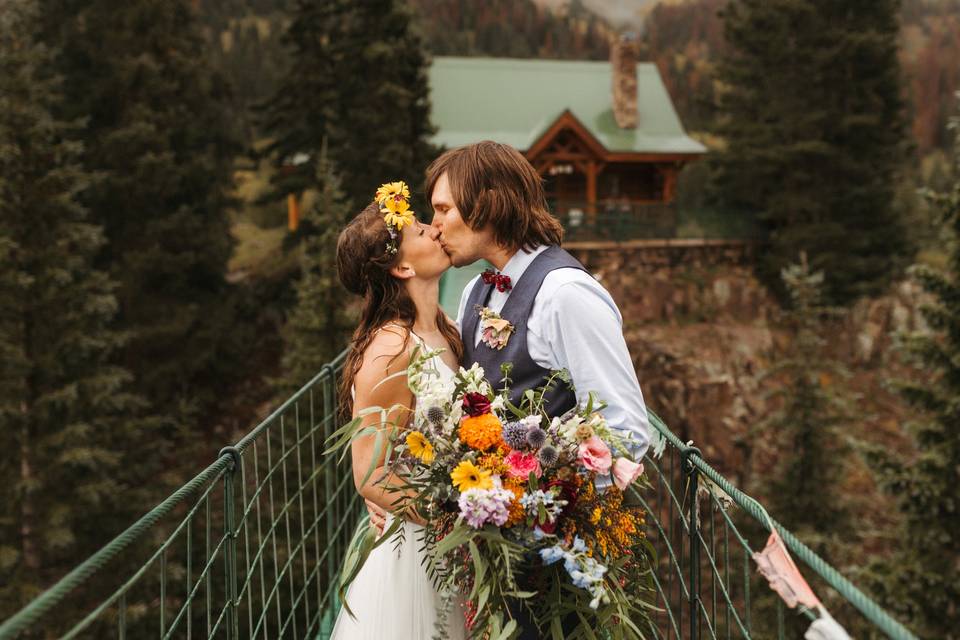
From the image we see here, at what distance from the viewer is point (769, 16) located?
72.3 feet

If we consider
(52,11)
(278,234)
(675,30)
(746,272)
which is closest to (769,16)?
(746,272)

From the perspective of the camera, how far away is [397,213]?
2877 millimetres

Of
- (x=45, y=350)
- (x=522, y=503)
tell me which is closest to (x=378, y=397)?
(x=522, y=503)

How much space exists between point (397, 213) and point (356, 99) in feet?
Answer: 50.7

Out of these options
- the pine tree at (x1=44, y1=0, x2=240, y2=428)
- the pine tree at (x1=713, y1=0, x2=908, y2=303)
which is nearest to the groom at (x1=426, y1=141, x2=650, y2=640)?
the pine tree at (x1=44, y1=0, x2=240, y2=428)

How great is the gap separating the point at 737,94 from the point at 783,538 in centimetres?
2308

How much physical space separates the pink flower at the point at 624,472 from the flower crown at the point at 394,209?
133 centimetres

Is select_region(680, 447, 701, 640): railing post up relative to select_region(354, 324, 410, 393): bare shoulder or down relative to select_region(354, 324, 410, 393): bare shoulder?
down

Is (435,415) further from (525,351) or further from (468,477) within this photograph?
(525,351)

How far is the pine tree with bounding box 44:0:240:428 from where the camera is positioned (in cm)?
1661

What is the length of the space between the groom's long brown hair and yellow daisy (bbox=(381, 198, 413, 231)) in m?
0.33

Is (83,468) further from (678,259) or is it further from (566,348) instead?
(678,259)

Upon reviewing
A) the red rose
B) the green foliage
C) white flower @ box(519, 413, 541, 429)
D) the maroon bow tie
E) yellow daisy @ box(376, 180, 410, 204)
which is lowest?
white flower @ box(519, 413, 541, 429)

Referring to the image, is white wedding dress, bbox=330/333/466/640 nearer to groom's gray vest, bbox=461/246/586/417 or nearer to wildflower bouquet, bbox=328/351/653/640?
groom's gray vest, bbox=461/246/586/417
